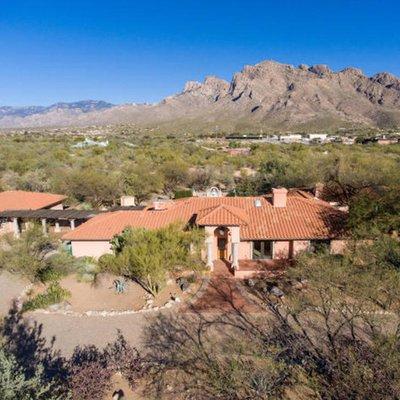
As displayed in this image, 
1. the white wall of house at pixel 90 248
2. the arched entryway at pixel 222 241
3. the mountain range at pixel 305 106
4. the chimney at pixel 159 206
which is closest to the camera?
the arched entryway at pixel 222 241

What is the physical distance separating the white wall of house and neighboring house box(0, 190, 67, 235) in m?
9.44

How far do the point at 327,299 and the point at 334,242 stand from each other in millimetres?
8192

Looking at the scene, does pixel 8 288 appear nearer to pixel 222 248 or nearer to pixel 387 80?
pixel 222 248

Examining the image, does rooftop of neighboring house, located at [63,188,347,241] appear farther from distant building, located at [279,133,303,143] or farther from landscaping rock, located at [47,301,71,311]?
distant building, located at [279,133,303,143]

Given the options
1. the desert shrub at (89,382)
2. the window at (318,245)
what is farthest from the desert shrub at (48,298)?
the window at (318,245)

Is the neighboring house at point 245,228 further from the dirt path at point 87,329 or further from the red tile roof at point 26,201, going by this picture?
the red tile roof at point 26,201

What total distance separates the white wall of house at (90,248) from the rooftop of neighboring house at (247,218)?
42 centimetres

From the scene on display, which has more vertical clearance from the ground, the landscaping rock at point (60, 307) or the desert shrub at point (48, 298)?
the desert shrub at point (48, 298)

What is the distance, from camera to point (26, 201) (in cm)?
3334

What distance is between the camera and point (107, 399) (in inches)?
471

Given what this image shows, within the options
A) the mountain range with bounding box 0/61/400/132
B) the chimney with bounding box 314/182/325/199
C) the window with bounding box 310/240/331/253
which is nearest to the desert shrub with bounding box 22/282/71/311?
the window with bounding box 310/240/331/253

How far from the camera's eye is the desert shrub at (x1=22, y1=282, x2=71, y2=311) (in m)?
18.2

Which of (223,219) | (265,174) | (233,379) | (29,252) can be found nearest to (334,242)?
(223,219)

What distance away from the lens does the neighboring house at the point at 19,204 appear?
103ft
